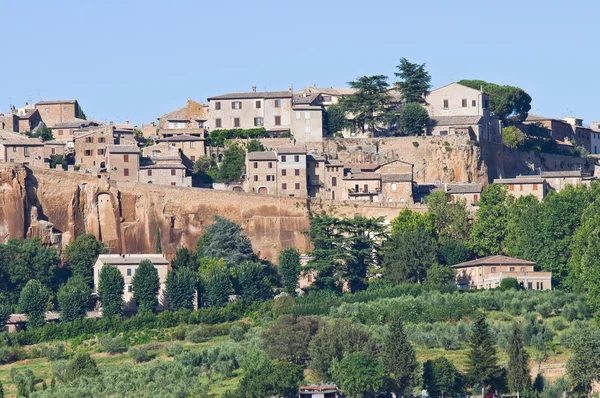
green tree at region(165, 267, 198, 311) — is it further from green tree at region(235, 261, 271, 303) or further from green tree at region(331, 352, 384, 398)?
green tree at region(331, 352, 384, 398)

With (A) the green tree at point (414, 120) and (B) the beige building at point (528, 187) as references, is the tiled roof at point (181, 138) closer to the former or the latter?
(A) the green tree at point (414, 120)

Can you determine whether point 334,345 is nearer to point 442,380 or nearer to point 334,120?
point 442,380

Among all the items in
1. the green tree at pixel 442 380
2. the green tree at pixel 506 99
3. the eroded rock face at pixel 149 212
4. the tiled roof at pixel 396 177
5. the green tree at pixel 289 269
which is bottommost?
the green tree at pixel 442 380

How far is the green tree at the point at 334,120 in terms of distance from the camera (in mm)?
122062

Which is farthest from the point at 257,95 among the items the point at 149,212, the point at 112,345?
the point at 112,345

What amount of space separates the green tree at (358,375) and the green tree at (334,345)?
138 centimetres

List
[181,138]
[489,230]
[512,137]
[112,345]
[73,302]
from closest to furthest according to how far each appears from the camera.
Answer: [112,345]
[73,302]
[489,230]
[181,138]
[512,137]

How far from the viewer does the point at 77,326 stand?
99250 millimetres

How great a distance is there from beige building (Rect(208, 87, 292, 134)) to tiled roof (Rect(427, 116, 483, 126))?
30.8 feet

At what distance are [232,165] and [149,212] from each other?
303 inches

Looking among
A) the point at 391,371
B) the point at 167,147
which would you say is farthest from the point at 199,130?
the point at 391,371

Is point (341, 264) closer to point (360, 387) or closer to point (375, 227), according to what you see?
point (375, 227)

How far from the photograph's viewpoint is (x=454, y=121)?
121188 mm

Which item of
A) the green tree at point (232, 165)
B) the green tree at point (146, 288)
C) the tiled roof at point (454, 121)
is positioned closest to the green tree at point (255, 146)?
the green tree at point (232, 165)
